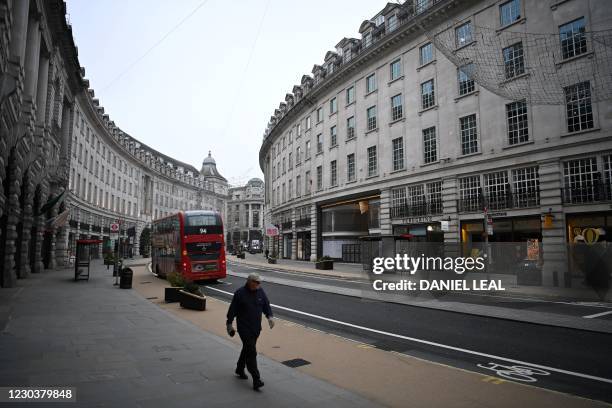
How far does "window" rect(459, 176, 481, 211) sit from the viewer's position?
2759 cm

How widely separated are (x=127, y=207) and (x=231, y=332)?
235 ft

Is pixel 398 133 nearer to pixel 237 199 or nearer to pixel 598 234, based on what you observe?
pixel 598 234

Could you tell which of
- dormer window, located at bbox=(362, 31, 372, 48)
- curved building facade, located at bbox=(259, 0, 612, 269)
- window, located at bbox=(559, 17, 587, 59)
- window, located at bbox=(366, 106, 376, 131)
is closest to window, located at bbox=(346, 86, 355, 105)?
curved building facade, located at bbox=(259, 0, 612, 269)

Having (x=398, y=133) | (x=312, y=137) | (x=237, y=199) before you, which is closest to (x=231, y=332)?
(x=398, y=133)

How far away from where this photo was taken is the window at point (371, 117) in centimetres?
3719

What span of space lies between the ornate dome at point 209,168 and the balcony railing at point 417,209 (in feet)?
360

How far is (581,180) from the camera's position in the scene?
2269 cm

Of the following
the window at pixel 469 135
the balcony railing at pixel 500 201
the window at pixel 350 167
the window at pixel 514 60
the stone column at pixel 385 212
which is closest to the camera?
the balcony railing at pixel 500 201

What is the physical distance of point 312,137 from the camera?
4759 centimetres

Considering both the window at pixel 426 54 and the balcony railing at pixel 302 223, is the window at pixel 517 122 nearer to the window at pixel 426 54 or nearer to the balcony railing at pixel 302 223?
the window at pixel 426 54

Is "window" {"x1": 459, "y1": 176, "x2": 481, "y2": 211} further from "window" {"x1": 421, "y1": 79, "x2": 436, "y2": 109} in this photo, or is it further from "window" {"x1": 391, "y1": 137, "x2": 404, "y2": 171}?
"window" {"x1": 421, "y1": 79, "x2": 436, "y2": 109}

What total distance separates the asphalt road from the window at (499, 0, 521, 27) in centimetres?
1938

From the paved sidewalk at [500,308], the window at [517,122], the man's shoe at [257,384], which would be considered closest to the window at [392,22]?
the window at [517,122]

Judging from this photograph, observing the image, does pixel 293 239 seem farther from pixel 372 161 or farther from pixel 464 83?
pixel 464 83
